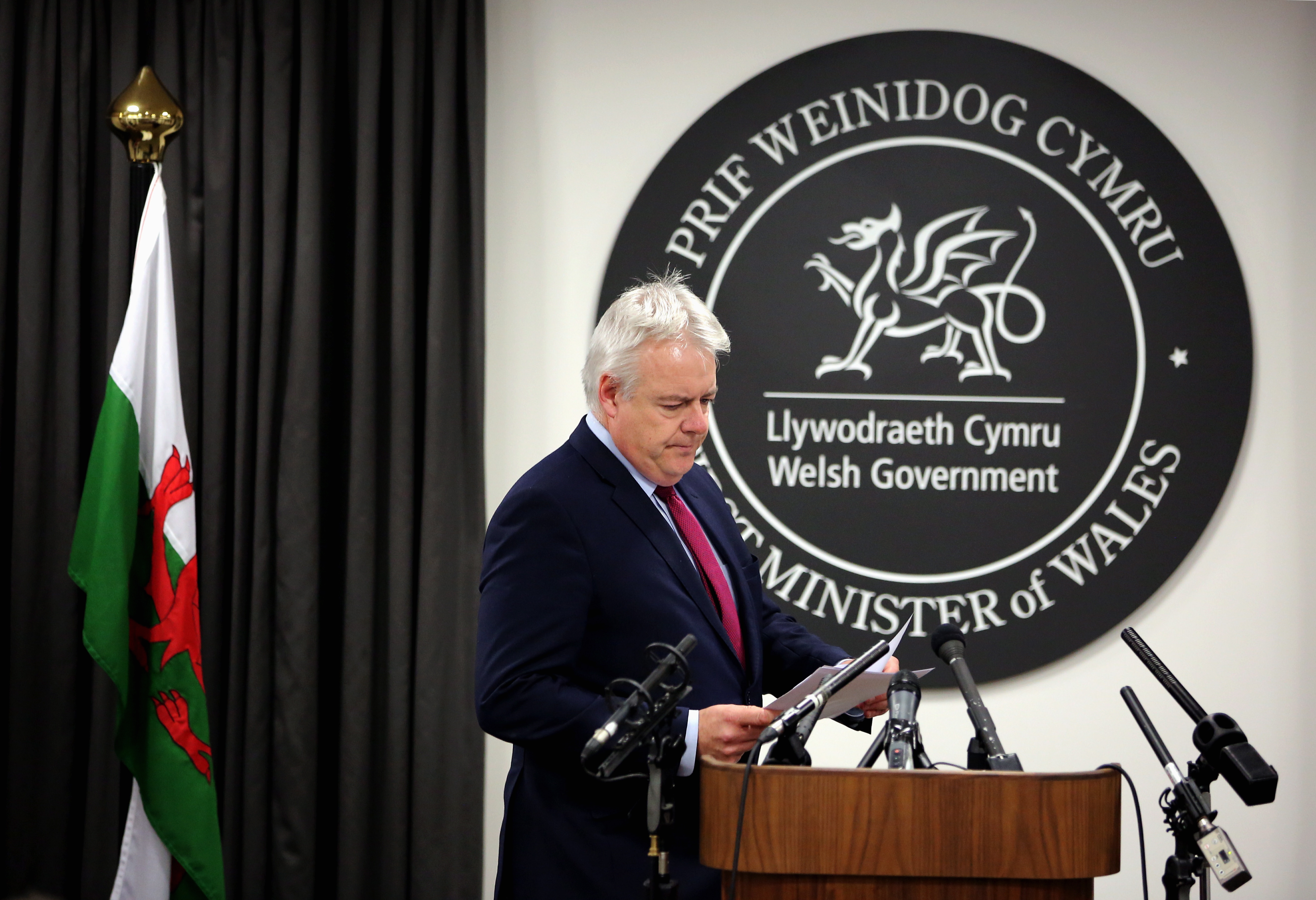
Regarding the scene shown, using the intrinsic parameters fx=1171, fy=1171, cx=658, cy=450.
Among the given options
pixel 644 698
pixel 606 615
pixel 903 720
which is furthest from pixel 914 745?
pixel 606 615

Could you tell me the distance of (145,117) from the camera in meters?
2.42

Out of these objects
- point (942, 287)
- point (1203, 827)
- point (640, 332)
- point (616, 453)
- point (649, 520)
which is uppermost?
point (942, 287)

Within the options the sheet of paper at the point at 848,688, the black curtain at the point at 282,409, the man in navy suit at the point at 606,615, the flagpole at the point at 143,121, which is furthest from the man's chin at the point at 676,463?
the flagpole at the point at 143,121

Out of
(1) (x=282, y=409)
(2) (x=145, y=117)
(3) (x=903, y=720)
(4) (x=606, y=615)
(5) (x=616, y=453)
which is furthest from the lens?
(1) (x=282, y=409)

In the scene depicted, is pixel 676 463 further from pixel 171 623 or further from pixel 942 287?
pixel 942 287

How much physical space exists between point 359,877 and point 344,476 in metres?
0.97

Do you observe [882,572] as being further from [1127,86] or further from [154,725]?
[154,725]

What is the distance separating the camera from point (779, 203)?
10.2 ft

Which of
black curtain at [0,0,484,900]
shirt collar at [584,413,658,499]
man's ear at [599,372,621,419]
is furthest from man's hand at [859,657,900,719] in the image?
black curtain at [0,0,484,900]

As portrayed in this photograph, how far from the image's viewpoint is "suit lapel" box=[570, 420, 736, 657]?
1767 mm

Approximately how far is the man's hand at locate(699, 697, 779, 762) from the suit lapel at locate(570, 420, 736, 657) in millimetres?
206

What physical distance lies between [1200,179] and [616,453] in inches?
85.2

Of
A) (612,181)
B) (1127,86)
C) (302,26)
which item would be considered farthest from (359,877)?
(1127,86)

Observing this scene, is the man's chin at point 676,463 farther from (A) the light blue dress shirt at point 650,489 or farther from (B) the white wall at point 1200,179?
(B) the white wall at point 1200,179
